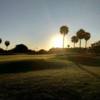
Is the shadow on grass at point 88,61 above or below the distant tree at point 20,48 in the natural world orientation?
below

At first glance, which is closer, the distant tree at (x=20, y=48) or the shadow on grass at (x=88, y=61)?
the shadow on grass at (x=88, y=61)

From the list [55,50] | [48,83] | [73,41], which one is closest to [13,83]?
[48,83]

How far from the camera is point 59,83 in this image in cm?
2603

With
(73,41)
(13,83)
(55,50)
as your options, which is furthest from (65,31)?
(13,83)

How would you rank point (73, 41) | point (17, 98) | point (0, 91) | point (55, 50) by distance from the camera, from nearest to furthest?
point (17, 98) < point (0, 91) < point (55, 50) < point (73, 41)

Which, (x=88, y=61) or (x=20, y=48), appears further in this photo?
(x=20, y=48)

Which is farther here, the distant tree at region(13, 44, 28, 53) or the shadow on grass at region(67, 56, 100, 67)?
the distant tree at region(13, 44, 28, 53)

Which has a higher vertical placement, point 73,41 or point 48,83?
point 73,41

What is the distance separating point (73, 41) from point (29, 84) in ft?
550

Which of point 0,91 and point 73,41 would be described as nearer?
point 0,91

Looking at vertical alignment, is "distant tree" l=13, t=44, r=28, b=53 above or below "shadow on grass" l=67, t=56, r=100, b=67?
above

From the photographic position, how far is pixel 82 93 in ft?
70.6

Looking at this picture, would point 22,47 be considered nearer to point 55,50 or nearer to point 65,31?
point 55,50

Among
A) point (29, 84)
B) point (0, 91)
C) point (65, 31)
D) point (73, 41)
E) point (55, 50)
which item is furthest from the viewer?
point (73, 41)
